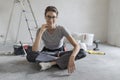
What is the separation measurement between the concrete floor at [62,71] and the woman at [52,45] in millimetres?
120

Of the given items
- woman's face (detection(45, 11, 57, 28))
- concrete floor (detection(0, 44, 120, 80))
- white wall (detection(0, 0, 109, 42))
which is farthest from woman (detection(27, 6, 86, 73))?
white wall (detection(0, 0, 109, 42))

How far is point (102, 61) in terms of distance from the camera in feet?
11.7

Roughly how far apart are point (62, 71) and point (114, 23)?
2.72 meters

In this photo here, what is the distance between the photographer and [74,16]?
5449 mm

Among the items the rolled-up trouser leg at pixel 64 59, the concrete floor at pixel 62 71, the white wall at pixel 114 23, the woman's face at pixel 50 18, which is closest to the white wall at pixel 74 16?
the white wall at pixel 114 23

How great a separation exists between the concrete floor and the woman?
120 mm

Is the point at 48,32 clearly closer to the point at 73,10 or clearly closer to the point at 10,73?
the point at 10,73

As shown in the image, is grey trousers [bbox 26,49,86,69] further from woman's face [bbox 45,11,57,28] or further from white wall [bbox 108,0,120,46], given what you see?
white wall [bbox 108,0,120,46]

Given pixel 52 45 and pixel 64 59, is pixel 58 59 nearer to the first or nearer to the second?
pixel 64 59

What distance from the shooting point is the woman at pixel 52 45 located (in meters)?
2.99

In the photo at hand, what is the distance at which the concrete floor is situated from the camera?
8.82 ft

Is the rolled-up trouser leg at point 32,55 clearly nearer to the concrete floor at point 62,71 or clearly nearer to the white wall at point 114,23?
the concrete floor at point 62,71

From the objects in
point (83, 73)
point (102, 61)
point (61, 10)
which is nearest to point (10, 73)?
point (83, 73)

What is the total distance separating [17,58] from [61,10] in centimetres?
213
